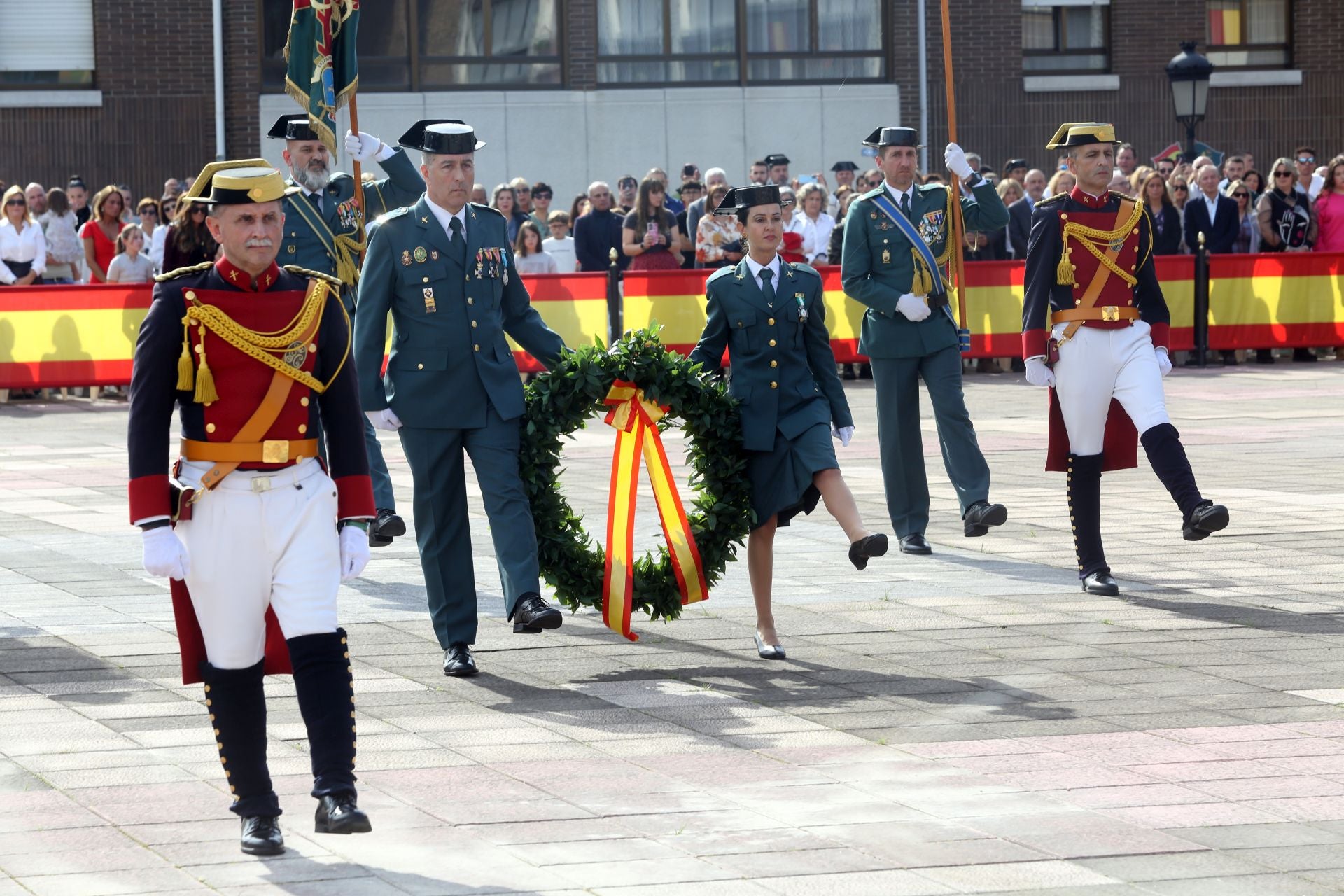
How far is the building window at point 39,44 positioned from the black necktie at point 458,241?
20233 millimetres

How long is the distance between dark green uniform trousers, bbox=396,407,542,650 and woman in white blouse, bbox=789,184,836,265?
13.2 m

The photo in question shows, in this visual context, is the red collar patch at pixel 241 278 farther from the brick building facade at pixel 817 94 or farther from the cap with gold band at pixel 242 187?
the brick building facade at pixel 817 94

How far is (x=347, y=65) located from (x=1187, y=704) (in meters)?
5.21

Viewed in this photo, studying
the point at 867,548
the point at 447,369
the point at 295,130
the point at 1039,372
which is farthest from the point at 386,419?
the point at 1039,372

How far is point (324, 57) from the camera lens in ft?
34.8

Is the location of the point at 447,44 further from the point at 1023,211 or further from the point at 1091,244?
the point at 1091,244

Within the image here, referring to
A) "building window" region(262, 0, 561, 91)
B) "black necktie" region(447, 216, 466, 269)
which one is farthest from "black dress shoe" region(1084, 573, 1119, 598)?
"building window" region(262, 0, 561, 91)

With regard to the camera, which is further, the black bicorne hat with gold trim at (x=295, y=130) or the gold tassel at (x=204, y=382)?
the black bicorne hat with gold trim at (x=295, y=130)

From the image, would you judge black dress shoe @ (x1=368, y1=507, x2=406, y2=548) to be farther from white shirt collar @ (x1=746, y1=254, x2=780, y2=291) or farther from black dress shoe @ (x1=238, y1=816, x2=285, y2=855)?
black dress shoe @ (x1=238, y1=816, x2=285, y2=855)

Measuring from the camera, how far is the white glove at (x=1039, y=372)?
9.98 meters

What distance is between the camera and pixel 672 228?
21.2m

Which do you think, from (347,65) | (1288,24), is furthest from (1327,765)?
(1288,24)

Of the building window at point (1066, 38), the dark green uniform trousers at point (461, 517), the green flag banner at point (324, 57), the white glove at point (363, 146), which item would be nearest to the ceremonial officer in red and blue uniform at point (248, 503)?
the dark green uniform trousers at point (461, 517)

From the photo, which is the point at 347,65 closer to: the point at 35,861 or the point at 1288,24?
the point at 35,861
